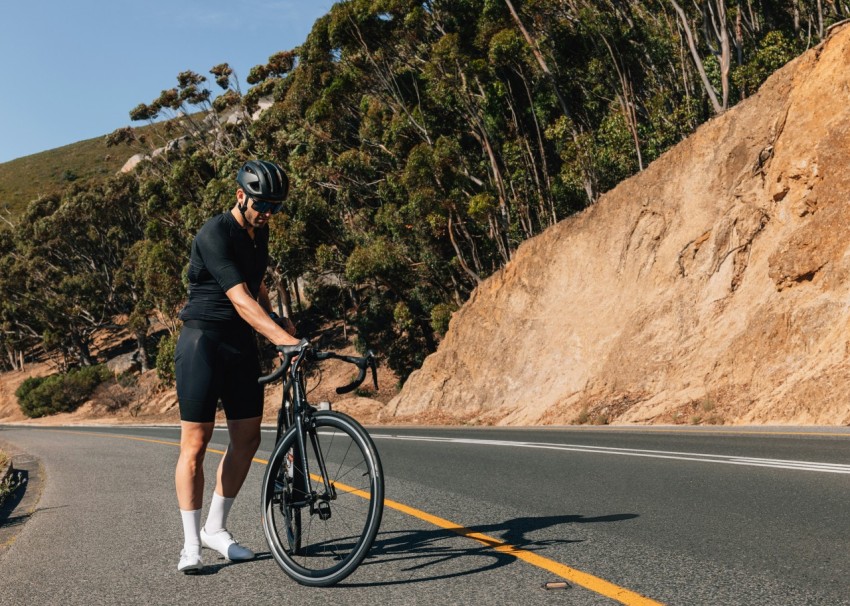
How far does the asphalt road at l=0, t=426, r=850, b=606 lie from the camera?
14.2 ft

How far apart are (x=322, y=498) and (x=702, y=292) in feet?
63.0

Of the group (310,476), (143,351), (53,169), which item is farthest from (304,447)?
(53,169)

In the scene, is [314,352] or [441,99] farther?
[441,99]

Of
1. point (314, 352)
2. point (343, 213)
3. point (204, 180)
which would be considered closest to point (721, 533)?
point (314, 352)

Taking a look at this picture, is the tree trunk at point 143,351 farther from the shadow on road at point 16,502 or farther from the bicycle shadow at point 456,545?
the bicycle shadow at point 456,545

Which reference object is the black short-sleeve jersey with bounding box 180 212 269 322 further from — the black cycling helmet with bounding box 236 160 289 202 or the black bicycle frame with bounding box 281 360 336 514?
the black bicycle frame with bounding box 281 360 336 514

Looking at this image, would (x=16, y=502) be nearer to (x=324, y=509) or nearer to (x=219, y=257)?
(x=219, y=257)

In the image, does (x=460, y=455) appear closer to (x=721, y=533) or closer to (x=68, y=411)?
(x=721, y=533)

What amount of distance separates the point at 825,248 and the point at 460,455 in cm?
1167

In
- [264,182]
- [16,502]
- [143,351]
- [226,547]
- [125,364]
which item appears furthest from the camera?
[125,364]

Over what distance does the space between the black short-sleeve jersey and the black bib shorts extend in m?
0.09

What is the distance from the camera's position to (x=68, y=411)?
192ft

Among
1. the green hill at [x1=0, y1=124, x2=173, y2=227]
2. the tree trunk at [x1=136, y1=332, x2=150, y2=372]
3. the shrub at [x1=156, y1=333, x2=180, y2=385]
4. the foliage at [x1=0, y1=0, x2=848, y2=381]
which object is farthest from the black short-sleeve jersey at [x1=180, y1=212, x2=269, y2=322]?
the green hill at [x1=0, y1=124, x2=173, y2=227]

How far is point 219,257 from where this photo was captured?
488 cm
